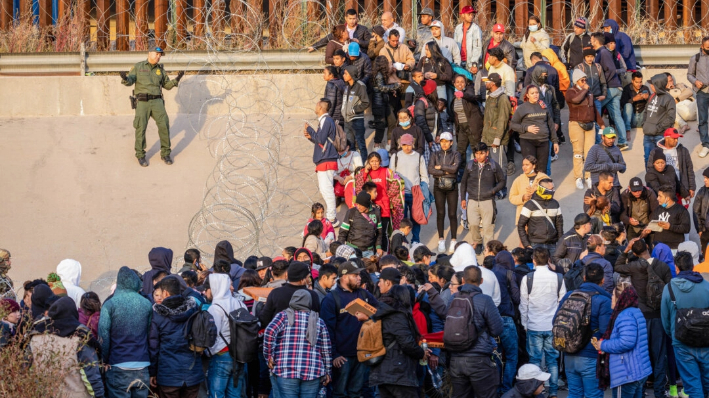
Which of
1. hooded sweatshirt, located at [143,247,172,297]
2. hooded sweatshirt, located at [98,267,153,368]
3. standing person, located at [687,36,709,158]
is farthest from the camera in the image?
standing person, located at [687,36,709,158]

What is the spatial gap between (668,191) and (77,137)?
30.9ft

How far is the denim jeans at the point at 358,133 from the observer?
15.0m

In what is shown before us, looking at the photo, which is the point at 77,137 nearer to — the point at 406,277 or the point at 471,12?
the point at 471,12

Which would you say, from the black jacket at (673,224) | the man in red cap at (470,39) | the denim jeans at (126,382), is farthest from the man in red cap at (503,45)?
the denim jeans at (126,382)

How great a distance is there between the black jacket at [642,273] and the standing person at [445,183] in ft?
12.3

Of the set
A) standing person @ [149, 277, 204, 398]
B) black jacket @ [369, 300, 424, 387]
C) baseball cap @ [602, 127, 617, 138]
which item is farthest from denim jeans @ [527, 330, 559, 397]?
baseball cap @ [602, 127, 617, 138]

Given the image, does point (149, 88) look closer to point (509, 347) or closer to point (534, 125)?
point (534, 125)

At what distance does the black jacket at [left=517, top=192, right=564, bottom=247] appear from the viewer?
41.2ft

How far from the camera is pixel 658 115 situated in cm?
1512

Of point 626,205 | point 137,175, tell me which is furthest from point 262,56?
point 626,205

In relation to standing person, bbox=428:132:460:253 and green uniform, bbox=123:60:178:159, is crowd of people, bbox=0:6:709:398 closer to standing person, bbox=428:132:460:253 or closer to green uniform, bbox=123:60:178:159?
standing person, bbox=428:132:460:253

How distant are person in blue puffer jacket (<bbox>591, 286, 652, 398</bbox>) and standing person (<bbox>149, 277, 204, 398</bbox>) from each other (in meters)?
3.56

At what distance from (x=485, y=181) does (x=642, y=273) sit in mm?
3684

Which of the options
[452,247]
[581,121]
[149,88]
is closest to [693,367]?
[452,247]
